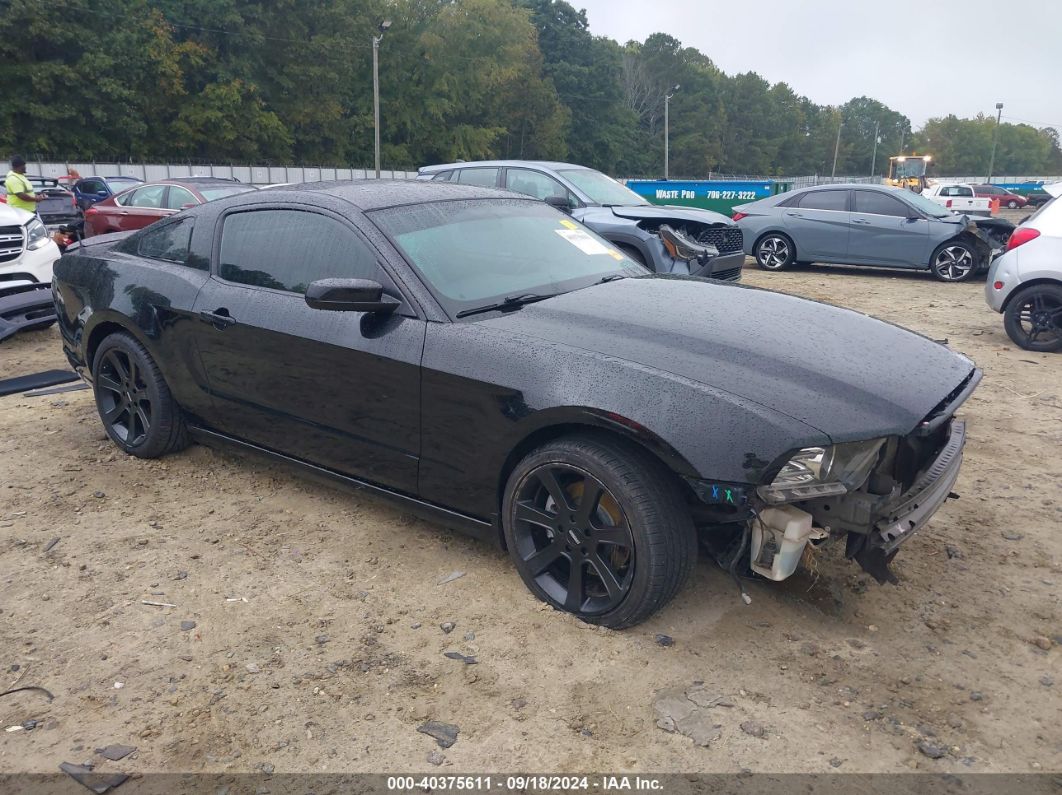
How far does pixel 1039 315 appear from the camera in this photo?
7645 millimetres

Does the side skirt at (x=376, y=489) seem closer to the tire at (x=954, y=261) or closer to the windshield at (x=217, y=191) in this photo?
the windshield at (x=217, y=191)

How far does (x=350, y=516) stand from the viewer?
408 cm

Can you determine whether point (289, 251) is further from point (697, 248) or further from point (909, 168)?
point (909, 168)

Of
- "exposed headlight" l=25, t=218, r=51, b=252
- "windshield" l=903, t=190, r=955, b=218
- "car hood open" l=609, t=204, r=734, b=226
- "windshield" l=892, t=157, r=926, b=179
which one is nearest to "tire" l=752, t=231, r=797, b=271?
"windshield" l=903, t=190, r=955, b=218

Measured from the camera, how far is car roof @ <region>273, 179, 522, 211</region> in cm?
385

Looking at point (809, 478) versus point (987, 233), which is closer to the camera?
point (809, 478)

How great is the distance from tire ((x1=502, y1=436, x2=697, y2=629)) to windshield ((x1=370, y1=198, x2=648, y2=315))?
83 centimetres

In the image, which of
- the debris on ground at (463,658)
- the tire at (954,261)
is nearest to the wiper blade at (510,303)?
the debris on ground at (463,658)

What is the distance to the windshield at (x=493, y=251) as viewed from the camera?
3541 millimetres

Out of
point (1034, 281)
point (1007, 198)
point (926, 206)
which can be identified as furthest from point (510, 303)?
point (1007, 198)

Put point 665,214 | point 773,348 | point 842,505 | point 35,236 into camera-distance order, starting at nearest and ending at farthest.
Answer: point 842,505 → point 773,348 → point 35,236 → point 665,214

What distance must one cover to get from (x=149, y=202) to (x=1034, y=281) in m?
11.5

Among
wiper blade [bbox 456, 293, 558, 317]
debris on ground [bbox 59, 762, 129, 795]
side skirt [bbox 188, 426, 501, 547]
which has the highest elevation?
wiper blade [bbox 456, 293, 558, 317]

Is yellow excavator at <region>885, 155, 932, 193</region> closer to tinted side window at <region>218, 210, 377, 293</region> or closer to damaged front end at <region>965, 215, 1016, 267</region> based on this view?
damaged front end at <region>965, 215, 1016, 267</region>
